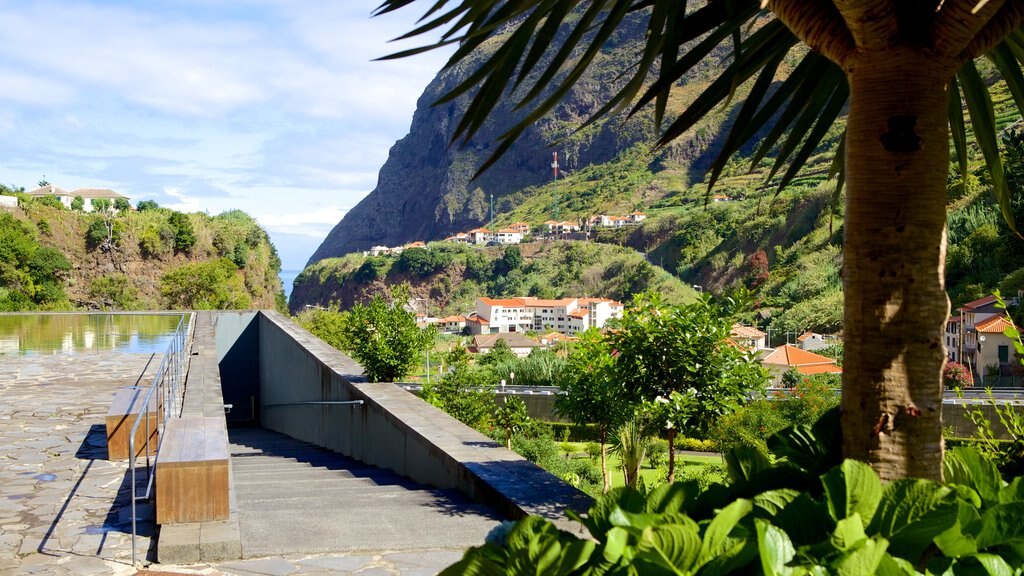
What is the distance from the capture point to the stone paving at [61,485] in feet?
10.5

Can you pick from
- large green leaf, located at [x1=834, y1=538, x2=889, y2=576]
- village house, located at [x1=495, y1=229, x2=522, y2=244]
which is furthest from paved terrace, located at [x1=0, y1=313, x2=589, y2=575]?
village house, located at [x1=495, y1=229, x2=522, y2=244]

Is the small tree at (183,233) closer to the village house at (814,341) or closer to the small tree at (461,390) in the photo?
the small tree at (461,390)

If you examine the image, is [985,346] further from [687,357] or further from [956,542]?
[956,542]

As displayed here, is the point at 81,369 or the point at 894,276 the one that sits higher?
the point at 894,276

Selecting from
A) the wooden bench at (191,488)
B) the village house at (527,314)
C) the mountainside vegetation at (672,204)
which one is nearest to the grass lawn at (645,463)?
the mountainside vegetation at (672,204)

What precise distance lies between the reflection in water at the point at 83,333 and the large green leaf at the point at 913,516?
36.3 feet

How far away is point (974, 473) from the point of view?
3.77ft

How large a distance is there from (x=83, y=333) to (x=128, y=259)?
11.1m

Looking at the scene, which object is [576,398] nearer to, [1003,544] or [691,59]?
[691,59]

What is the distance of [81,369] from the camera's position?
Result: 9.70 metres

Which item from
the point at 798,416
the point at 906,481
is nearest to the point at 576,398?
the point at 906,481

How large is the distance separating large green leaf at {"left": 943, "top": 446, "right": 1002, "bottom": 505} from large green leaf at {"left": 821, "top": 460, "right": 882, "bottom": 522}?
0.80 feet

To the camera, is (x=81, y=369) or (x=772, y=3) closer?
(x=772, y=3)

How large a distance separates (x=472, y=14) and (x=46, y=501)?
141 inches
